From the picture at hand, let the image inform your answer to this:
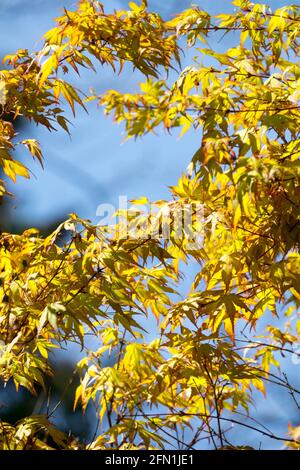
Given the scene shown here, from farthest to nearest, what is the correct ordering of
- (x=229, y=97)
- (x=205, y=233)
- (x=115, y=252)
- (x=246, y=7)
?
(x=246, y=7), (x=205, y=233), (x=229, y=97), (x=115, y=252)

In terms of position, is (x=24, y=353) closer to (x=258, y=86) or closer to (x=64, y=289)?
(x=64, y=289)

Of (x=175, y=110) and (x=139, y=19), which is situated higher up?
(x=139, y=19)

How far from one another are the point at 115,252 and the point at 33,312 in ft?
1.47

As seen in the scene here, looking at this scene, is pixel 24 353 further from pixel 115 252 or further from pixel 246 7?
pixel 246 7

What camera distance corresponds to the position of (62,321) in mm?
2279

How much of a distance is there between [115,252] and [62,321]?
1.22 ft

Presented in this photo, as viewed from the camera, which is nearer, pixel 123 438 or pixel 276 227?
pixel 276 227

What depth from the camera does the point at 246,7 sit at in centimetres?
279

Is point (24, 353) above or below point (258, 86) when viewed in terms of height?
below

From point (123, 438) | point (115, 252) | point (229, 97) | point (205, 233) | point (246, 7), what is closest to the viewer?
point (115, 252)

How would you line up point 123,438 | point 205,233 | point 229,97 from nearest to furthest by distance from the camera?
point 229,97 → point 205,233 → point 123,438
